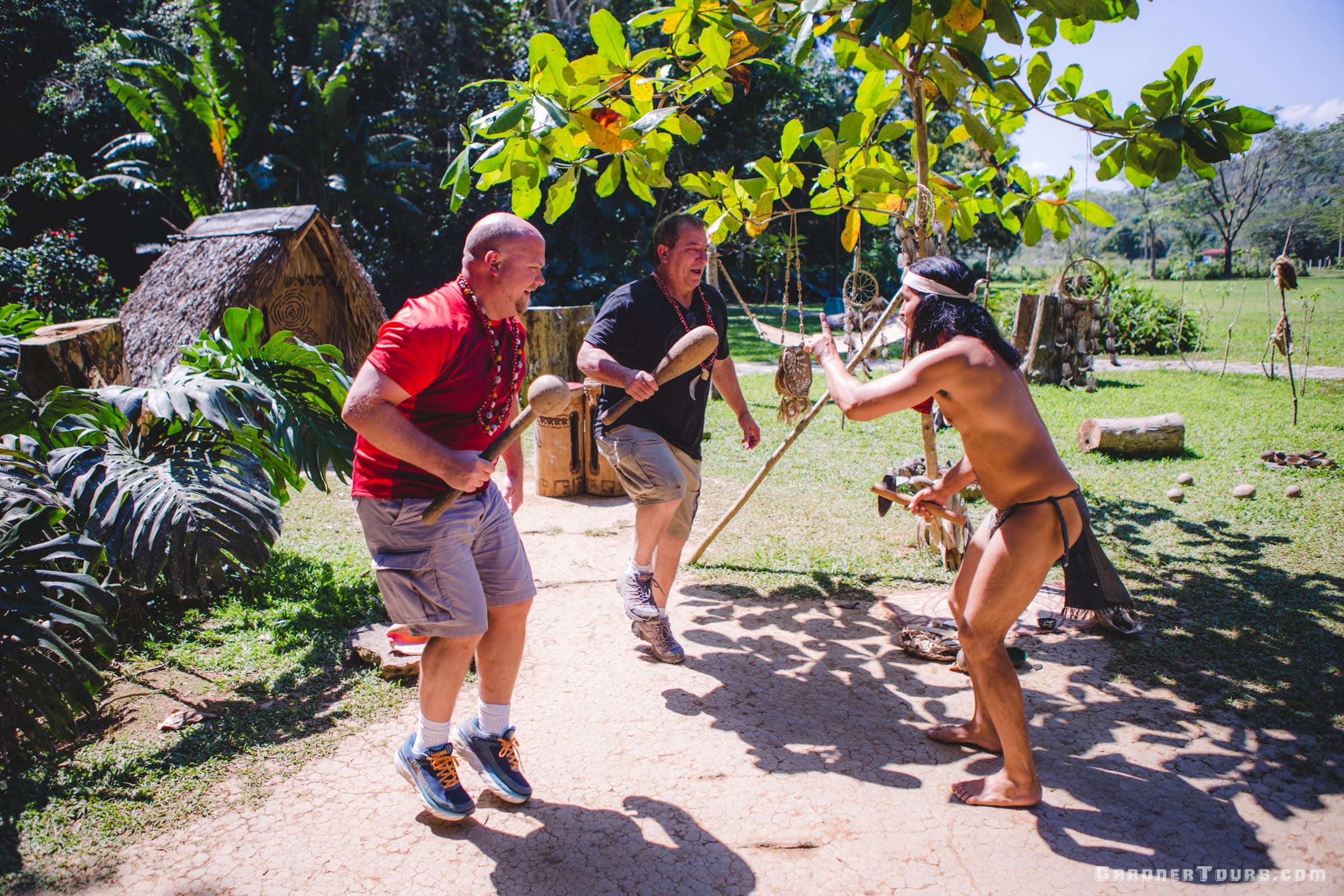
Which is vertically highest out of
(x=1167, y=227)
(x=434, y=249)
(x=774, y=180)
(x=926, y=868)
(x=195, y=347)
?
(x=1167, y=227)

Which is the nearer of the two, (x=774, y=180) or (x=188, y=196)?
(x=774, y=180)

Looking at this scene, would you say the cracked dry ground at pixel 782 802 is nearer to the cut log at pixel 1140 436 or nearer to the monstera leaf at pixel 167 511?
the monstera leaf at pixel 167 511

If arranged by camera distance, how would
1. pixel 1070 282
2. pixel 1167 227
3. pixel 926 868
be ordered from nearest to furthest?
pixel 926 868 → pixel 1070 282 → pixel 1167 227

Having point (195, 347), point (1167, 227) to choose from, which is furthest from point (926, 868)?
point (1167, 227)

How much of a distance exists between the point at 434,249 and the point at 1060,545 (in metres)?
21.1

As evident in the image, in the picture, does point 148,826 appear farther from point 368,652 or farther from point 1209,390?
point 1209,390

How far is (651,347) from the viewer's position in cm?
402

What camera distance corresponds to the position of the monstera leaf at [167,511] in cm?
330

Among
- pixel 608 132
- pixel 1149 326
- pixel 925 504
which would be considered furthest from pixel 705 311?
pixel 1149 326

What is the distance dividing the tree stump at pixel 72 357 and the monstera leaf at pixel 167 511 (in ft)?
3.82

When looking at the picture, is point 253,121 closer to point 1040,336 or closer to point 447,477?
point 1040,336

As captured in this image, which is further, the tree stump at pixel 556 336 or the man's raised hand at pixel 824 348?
the tree stump at pixel 556 336

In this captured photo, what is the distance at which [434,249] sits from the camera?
2175cm

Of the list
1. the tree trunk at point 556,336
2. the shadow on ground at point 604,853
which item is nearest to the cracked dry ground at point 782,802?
the shadow on ground at point 604,853
